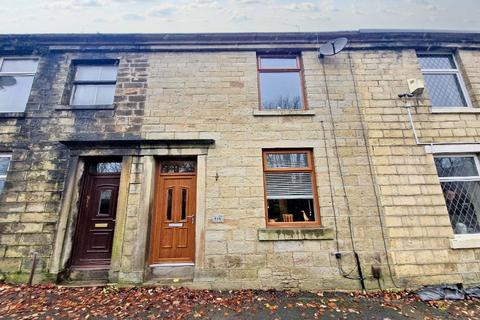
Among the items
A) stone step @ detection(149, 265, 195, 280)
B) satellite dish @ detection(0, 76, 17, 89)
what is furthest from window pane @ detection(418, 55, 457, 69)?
satellite dish @ detection(0, 76, 17, 89)

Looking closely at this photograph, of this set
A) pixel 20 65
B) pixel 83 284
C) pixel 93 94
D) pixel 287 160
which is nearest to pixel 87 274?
pixel 83 284

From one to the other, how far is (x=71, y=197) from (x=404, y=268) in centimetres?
765

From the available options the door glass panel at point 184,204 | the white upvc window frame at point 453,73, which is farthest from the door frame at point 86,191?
the white upvc window frame at point 453,73

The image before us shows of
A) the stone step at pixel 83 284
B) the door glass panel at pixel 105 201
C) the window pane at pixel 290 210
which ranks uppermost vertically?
the door glass panel at pixel 105 201

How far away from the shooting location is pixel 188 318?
12.3 feet

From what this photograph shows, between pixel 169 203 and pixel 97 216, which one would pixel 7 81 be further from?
pixel 169 203

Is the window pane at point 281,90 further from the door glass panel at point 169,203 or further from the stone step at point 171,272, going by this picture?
the stone step at point 171,272

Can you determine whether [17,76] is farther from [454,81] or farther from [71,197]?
[454,81]

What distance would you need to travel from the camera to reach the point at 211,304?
420 centimetres

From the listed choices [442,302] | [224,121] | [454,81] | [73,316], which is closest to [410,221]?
[442,302]

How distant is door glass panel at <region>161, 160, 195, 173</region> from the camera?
5.72 meters

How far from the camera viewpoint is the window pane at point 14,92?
604 cm

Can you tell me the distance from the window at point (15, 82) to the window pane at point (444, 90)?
36.1 ft

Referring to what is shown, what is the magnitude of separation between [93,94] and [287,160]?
5518 millimetres
